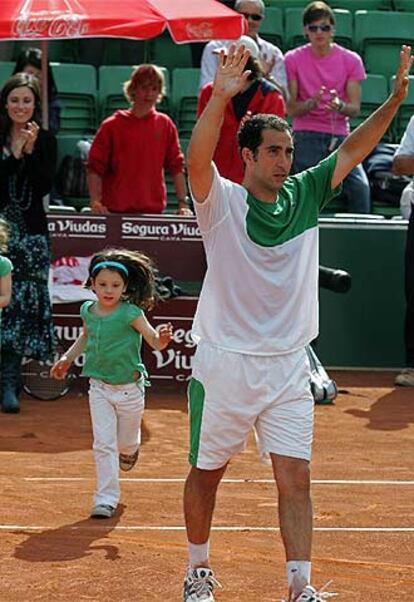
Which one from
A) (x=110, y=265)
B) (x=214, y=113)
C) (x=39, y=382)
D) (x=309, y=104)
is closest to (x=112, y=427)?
(x=110, y=265)

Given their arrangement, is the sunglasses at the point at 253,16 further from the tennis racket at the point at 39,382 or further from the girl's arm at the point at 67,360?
the girl's arm at the point at 67,360

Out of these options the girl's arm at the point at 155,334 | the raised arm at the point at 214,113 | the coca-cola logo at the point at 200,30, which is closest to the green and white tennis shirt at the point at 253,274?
the raised arm at the point at 214,113

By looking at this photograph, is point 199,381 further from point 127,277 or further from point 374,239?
point 374,239

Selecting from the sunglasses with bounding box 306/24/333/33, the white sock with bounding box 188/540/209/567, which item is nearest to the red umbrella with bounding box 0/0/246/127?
the sunglasses with bounding box 306/24/333/33

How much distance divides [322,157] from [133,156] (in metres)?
1.97

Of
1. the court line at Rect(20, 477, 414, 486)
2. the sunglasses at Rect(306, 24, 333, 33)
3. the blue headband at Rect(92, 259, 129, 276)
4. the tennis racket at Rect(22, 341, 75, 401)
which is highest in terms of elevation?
the sunglasses at Rect(306, 24, 333, 33)

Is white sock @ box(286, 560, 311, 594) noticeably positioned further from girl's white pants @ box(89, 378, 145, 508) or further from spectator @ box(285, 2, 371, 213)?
spectator @ box(285, 2, 371, 213)

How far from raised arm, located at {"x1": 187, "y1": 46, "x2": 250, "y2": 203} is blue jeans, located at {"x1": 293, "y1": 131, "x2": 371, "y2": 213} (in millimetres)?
7430

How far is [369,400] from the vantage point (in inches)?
467

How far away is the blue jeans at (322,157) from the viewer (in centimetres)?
1359

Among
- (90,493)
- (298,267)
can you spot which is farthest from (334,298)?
(298,267)

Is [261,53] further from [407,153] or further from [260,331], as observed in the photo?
[260,331]

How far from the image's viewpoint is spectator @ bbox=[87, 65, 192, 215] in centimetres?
1251

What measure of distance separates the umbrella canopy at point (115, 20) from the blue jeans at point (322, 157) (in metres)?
2.11
